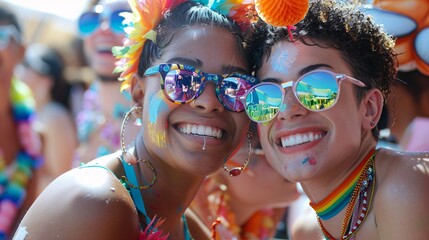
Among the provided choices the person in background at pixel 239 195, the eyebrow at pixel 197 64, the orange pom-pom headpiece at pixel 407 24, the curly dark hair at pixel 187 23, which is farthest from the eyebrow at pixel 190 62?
the person in background at pixel 239 195

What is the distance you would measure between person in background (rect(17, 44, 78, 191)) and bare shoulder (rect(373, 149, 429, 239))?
4500 mm

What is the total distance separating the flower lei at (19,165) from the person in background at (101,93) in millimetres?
396

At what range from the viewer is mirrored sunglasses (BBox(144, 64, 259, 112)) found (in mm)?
2646

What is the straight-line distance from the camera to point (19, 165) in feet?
17.2

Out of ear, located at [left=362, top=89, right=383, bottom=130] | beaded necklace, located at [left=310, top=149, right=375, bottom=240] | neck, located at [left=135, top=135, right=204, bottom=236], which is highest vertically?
ear, located at [left=362, top=89, right=383, bottom=130]

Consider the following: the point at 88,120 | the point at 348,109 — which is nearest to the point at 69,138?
the point at 88,120

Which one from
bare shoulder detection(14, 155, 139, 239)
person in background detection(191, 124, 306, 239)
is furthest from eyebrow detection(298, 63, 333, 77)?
person in background detection(191, 124, 306, 239)

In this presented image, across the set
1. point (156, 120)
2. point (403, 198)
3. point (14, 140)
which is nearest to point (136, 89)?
point (156, 120)

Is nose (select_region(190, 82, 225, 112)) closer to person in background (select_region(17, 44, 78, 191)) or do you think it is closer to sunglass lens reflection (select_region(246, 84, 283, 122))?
sunglass lens reflection (select_region(246, 84, 283, 122))

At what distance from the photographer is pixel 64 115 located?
714 centimetres

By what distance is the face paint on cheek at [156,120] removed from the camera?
271cm

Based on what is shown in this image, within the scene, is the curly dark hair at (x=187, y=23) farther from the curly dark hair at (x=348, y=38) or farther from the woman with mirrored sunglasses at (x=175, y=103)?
the curly dark hair at (x=348, y=38)

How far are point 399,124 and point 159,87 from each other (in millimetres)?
2012

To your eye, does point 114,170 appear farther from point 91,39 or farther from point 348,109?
point 91,39
